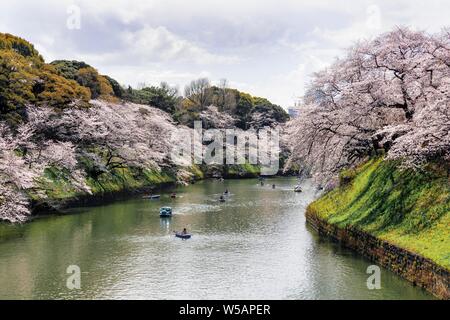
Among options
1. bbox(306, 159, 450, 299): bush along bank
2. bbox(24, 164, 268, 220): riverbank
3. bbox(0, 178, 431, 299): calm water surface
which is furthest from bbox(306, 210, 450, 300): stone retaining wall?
bbox(24, 164, 268, 220): riverbank

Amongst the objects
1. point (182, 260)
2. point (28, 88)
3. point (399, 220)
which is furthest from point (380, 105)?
point (28, 88)

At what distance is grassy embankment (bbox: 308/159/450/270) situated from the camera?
→ 21.0 meters

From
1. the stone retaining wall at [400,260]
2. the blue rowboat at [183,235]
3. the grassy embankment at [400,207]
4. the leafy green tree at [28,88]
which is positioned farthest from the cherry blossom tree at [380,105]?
the leafy green tree at [28,88]

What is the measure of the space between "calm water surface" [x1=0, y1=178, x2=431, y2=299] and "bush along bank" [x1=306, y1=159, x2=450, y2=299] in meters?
0.84

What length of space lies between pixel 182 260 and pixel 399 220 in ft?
39.5

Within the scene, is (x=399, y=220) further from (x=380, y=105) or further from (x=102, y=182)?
(x=102, y=182)

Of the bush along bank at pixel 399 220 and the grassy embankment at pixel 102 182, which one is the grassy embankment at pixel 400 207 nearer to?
the bush along bank at pixel 399 220

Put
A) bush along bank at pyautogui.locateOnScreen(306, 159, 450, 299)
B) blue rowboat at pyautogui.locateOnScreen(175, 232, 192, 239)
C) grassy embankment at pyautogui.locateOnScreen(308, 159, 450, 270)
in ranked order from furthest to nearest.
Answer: blue rowboat at pyautogui.locateOnScreen(175, 232, 192, 239)
grassy embankment at pyautogui.locateOnScreen(308, 159, 450, 270)
bush along bank at pyautogui.locateOnScreen(306, 159, 450, 299)

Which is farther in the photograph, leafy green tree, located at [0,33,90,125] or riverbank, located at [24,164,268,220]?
leafy green tree, located at [0,33,90,125]

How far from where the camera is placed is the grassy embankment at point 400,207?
21031mm

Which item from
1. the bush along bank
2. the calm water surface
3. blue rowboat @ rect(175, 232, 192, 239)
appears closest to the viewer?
the bush along bank

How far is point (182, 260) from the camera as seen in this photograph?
26.8m

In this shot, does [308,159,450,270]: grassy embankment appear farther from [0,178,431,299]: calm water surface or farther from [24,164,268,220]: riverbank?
[24,164,268,220]: riverbank

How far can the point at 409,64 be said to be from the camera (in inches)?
1091
